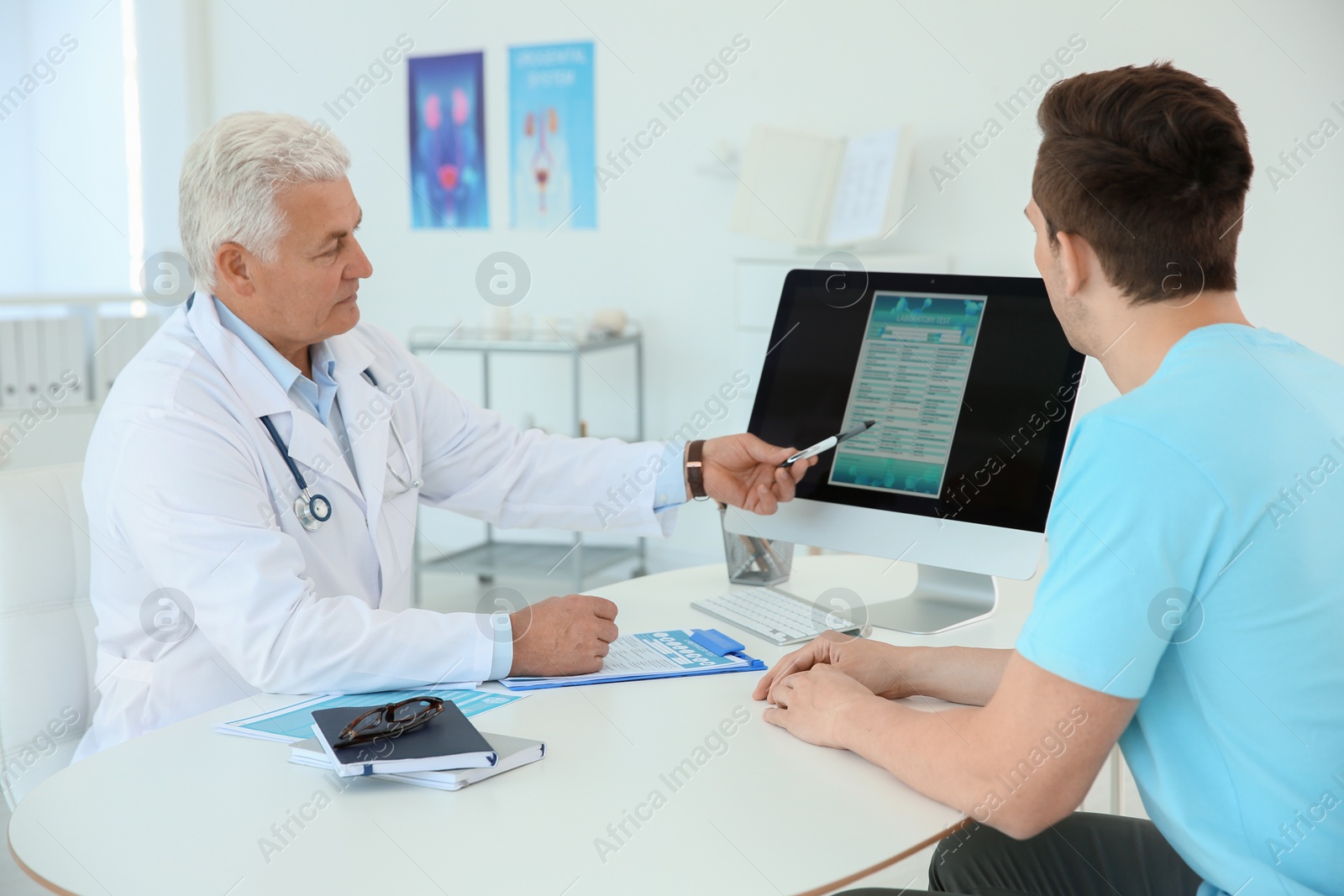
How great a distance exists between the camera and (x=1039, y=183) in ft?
3.67

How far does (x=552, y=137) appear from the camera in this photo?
4.50m

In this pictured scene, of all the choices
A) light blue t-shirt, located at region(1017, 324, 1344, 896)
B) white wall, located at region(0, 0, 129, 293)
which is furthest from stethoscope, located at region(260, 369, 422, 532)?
white wall, located at region(0, 0, 129, 293)

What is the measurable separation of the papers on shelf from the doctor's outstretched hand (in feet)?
1.92

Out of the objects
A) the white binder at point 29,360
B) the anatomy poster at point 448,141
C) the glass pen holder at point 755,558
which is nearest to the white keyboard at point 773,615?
the glass pen holder at point 755,558

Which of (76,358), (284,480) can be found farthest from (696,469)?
(76,358)

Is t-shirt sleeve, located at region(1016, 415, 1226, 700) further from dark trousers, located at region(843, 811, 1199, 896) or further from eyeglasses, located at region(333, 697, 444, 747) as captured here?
eyeglasses, located at region(333, 697, 444, 747)

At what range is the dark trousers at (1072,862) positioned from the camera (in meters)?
1.30

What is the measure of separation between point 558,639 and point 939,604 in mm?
629

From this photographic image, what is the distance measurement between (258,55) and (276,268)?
3937 millimetres

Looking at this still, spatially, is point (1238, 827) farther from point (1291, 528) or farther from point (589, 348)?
point (589, 348)

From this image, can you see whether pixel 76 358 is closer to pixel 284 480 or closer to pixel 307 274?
pixel 307 274

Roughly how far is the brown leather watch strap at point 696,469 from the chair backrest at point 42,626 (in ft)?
2.98

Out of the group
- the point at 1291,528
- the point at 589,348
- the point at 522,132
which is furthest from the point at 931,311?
the point at 522,132

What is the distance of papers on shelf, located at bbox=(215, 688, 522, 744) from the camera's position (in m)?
1.26
